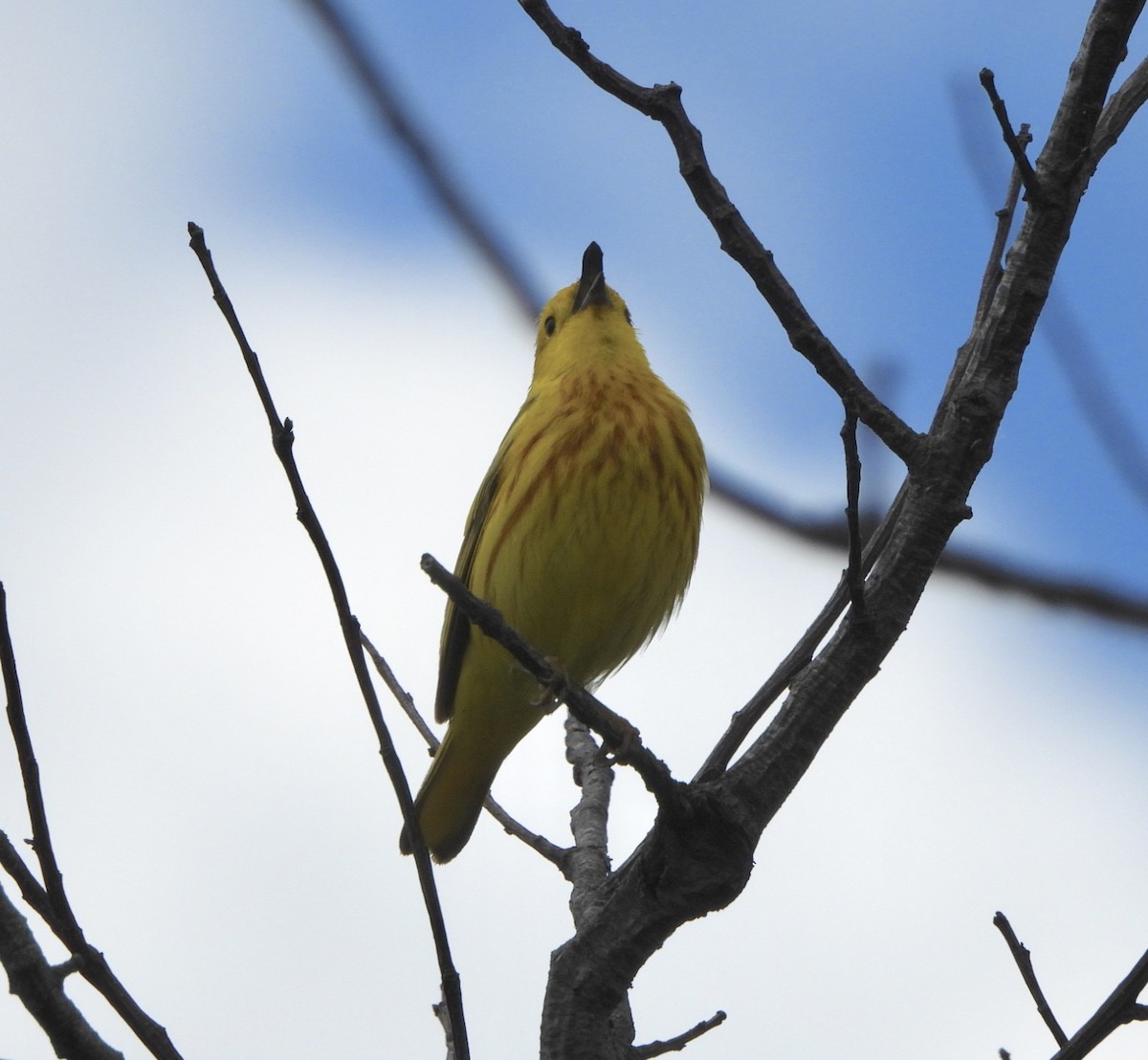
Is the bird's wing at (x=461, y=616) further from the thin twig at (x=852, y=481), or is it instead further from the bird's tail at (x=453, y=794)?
the thin twig at (x=852, y=481)

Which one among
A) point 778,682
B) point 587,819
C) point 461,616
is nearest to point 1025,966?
point 778,682

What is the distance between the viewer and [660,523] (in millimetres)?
5703

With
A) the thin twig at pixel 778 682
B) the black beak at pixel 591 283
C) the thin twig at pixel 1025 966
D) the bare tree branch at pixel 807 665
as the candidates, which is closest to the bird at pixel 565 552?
the black beak at pixel 591 283

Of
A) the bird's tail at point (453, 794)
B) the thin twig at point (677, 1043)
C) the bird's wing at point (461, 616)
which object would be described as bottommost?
the thin twig at point (677, 1043)

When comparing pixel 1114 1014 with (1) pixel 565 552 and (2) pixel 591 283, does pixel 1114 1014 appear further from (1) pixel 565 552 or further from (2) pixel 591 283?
(2) pixel 591 283

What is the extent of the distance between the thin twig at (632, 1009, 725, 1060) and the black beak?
3.90 meters

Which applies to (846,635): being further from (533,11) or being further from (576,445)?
(576,445)

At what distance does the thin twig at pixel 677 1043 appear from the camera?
12.5ft

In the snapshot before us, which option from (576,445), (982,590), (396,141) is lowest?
(982,590)

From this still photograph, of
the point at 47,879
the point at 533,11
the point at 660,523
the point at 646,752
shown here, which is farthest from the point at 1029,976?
the point at 660,523

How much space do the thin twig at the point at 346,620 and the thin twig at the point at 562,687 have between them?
0.72 feet

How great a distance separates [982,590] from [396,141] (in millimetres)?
1342

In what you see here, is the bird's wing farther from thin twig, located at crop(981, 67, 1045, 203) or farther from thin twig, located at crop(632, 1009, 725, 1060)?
thin twig, located at crop(981, 67, 1045, 203)

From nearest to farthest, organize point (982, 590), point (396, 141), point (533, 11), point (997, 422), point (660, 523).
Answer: point (982, 590), point (396, 141), point (533, 11), point (997, 422), point (660, 523)
